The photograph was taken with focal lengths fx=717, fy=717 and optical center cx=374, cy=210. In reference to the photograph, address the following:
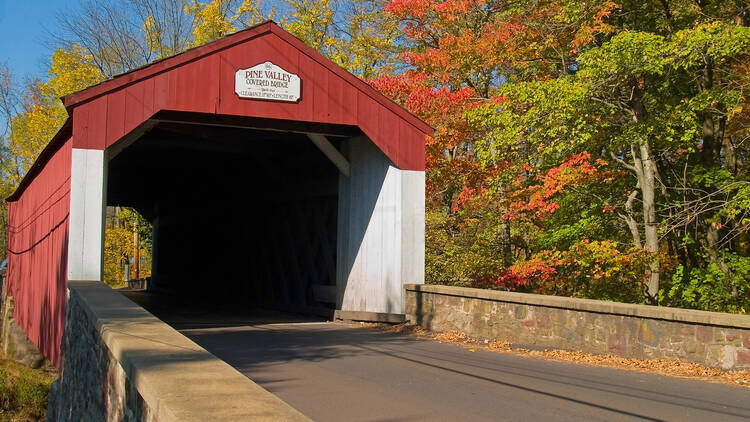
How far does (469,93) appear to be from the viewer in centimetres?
1602

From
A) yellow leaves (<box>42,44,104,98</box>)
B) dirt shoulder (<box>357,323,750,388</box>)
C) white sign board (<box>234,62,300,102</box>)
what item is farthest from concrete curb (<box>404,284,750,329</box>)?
yellow leaves (<box>42,44,104,98</box>)

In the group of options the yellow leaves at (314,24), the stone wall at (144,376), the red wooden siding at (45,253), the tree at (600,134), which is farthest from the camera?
the yellow leaves at (314,24)

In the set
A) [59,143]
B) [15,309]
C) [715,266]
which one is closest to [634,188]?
[715,266]

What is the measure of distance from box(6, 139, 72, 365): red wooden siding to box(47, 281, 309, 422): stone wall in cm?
349

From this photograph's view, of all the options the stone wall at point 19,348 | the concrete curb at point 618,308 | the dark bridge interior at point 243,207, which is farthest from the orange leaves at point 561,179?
the stone wall at point 19,348

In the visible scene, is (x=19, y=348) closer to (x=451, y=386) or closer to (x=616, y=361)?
(x=451, y=386)

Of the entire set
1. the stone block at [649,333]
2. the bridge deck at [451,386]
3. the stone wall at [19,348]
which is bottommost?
the stone wall at [19,348]

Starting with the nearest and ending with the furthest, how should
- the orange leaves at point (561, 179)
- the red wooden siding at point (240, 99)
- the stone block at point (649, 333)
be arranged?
the stone block at point (649, 333), the red wooden siding at point (240, 99), the orange leaves at point (561, 179)

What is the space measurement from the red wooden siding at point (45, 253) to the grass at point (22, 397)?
3.80 feet

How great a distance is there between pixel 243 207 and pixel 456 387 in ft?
46.5

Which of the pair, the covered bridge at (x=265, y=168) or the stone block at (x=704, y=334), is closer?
the stone block at (x=704, y=334)

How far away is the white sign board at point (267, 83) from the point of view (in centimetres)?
1115

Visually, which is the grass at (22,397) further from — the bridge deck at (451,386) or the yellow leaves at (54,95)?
the yellow leaves at (54,95)

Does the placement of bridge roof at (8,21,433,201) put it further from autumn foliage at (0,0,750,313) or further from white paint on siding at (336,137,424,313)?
autumn foliage at (0,0,750,313)
